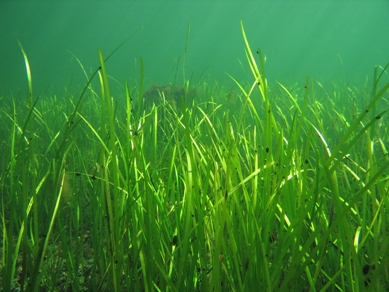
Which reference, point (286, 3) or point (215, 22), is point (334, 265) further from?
point (215, 22)

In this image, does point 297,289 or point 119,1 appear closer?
point 297,289

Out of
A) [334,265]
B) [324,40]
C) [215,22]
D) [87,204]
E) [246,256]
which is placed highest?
[324,40]

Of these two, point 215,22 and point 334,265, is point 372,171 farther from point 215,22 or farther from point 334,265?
point 215,22

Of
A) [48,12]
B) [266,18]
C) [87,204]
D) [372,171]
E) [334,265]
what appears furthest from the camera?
[266,18]

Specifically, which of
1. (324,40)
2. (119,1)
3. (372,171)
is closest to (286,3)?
(119,1)

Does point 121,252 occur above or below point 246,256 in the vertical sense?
below

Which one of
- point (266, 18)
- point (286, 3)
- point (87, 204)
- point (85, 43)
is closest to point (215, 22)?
point (266, 18)

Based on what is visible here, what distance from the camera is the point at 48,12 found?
2395 inches

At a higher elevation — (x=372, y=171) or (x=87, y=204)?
(x=372, y=171)

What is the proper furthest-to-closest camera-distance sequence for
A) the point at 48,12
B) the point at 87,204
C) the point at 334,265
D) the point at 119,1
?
the point at 48,12
the point at 119,1
the point at 87,204
the point at 334,265

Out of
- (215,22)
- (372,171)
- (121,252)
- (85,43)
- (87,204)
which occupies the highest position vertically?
(215,22)

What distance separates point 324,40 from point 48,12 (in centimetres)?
8891

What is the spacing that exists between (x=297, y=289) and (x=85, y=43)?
111 m

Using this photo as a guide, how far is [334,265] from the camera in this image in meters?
1.24
